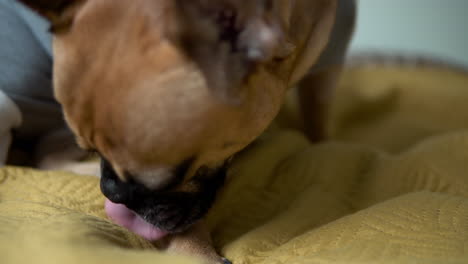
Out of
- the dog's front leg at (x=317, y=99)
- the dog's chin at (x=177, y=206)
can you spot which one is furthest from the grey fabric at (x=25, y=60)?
the dog's front leg at (x=317, y=99)

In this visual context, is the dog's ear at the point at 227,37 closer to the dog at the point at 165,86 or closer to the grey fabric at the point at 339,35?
the dog at the point at 165,86

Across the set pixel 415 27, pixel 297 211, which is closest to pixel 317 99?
pixel 297 211

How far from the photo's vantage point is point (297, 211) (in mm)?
1066

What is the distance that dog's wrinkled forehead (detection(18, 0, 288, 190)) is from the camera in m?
0.74

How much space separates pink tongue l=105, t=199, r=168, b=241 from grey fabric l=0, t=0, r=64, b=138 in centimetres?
41

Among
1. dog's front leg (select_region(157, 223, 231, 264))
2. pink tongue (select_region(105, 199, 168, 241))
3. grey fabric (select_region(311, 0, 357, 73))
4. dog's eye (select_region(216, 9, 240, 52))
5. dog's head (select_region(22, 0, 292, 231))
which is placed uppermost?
dog's eye (select_region(216, 9, 240, 52))

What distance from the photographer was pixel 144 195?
89cm

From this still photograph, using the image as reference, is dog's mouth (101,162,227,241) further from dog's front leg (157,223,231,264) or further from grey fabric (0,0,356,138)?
grey fabric (0,0,356,138)

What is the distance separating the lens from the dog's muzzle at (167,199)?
902 millimetres

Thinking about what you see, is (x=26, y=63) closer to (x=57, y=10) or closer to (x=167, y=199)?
(x=57, y=10)

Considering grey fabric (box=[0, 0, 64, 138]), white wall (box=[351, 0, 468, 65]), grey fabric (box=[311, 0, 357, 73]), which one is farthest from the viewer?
white wall (box=[351, 0, 468, 65])

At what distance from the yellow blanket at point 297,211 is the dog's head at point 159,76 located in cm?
14

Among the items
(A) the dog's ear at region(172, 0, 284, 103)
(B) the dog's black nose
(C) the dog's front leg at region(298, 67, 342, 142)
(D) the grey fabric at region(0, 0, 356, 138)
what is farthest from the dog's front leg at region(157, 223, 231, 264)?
(C) the dog's front leg at region(298, 67, 342, 142)

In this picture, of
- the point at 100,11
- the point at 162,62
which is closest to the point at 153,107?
the point at 162,62
